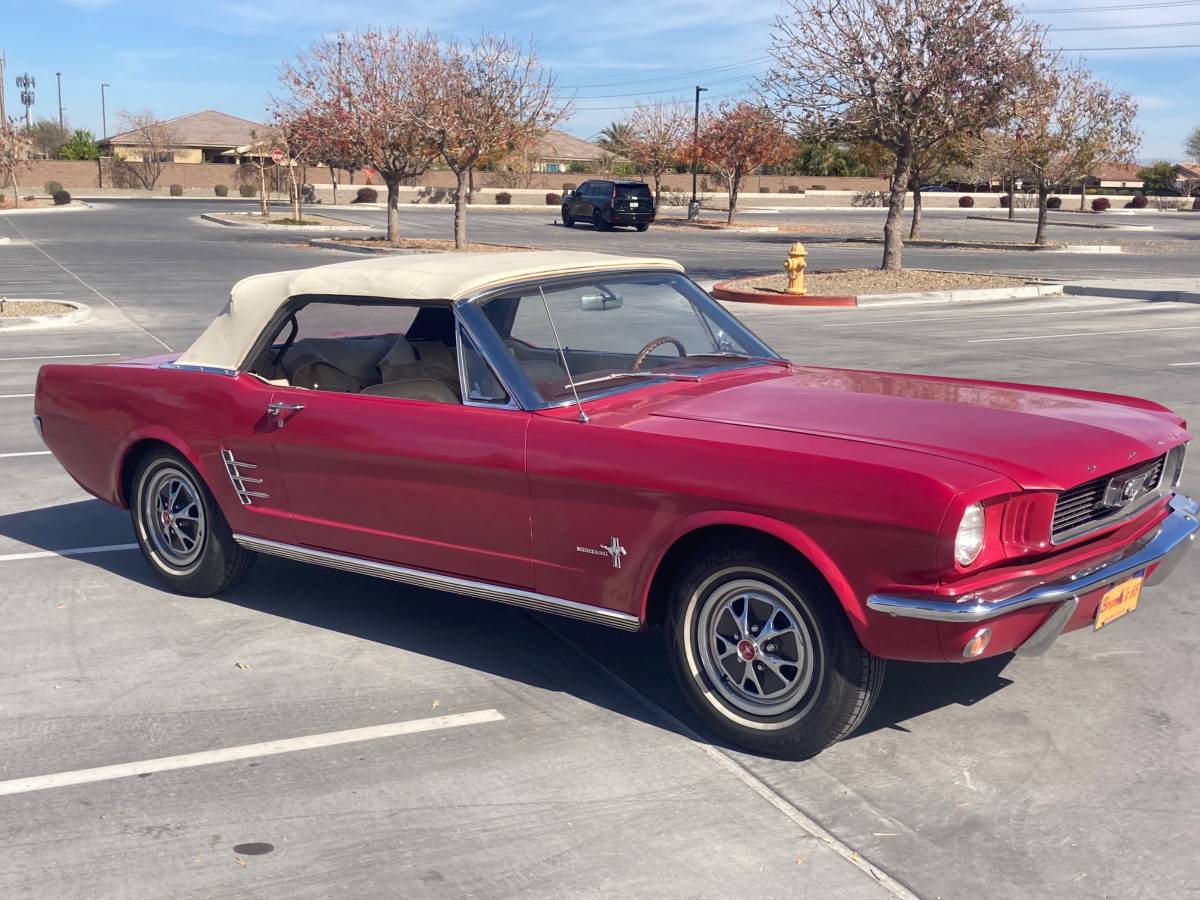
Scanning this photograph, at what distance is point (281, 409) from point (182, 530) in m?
1.08

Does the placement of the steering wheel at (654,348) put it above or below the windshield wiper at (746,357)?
above

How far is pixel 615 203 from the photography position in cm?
4741

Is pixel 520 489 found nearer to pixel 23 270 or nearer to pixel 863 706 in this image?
pixel 863 706

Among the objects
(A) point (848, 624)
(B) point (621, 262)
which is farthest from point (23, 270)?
(A) point (848, 624)

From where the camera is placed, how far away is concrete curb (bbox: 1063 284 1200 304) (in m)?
22.2

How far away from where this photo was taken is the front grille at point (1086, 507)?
13.9ft

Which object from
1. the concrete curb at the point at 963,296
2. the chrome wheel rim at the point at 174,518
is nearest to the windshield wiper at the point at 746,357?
the chrome wheel rim at the point at 174,518

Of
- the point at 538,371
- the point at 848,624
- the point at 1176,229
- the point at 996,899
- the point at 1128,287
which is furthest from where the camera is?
the point at 1176,229

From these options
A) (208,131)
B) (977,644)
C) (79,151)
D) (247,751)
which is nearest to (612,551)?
(977,644)

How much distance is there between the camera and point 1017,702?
4852 millimetres

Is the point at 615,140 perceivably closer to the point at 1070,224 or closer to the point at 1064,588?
the point at 1070,224

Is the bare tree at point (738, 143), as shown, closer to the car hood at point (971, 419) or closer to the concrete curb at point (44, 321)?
the concrete curb at point (44, 321)

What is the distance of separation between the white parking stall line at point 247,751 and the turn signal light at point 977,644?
1.72 meters

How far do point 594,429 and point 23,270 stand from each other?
27.4 meters
